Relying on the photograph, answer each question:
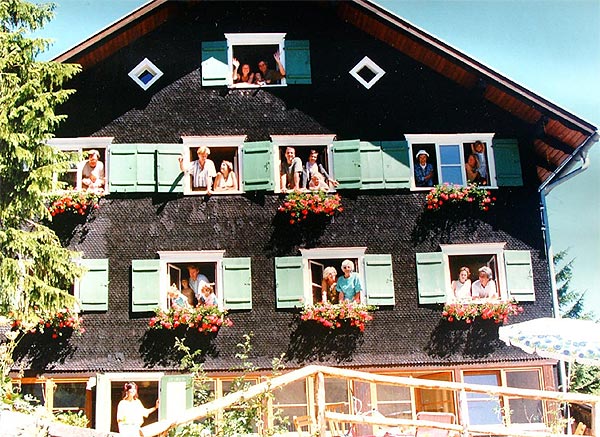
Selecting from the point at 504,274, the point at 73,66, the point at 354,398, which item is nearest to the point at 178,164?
the point at 73,66

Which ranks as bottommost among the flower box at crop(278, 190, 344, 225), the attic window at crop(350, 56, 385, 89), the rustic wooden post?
the rustic wooden post

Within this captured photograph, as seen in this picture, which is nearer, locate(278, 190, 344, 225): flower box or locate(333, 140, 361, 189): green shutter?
locate(278, 190, 344, 225): flower box

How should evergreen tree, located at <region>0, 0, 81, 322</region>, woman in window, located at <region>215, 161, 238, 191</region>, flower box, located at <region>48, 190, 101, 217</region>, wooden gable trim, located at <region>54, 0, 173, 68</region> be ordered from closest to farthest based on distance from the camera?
evergreen tree, located at <region>0, 0, 81, 322</region> < flower box, located at <region>48, 190, 101, 217</region> < wooden gable trim, located at <region>54, 0, 173, 68</region> < woman in window, located at <region>215, 161, 238, 191</region>

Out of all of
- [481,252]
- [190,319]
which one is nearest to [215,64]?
[190,319]

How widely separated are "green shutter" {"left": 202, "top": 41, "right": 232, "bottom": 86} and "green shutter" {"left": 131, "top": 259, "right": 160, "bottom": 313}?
3347mm

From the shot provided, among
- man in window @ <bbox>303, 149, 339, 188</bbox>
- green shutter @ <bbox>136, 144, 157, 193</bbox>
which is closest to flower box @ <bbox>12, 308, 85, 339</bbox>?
green shutter @ <bbox>136, 144, 157, 193</bbox>

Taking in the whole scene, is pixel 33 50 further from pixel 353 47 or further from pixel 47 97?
A: pixel 353 47

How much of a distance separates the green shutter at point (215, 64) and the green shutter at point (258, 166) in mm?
1312

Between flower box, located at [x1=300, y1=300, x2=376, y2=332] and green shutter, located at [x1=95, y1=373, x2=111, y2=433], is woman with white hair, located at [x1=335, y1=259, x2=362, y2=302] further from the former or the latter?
green shutter, located at [x1=95, y1=373, x2=111, y2=433]

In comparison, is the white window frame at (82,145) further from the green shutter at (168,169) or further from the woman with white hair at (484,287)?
the woman with white hair at (484,287)

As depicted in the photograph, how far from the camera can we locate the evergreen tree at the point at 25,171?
11.9 meters

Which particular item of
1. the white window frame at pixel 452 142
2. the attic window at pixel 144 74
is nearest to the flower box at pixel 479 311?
the white window frame at pixel 452 142

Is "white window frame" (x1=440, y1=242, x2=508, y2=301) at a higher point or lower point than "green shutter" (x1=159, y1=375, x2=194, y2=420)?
higher

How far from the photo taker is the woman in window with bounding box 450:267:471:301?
14281 millimetres
